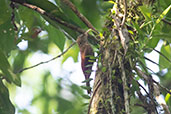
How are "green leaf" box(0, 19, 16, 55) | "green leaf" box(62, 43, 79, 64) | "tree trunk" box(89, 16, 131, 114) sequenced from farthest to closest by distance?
"green leaf" box(62, 43, 79, 64), "green leaf" box(0, 19, 16, 55), "tree trunk" box(89, 16, 131, 114)

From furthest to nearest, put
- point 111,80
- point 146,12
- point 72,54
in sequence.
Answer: point 72,54 < point 146,12 < point 111,80

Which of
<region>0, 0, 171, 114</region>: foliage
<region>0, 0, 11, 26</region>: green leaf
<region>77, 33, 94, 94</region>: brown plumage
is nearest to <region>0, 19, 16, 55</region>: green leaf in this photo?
<region>0, 0, 171, 114</region>: foliage

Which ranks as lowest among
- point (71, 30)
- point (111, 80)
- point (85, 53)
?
point (111, 80)

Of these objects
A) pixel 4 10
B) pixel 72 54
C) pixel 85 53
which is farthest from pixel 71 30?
pixel 72 54

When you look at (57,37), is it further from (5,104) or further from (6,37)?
(5,104)

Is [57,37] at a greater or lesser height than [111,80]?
greater

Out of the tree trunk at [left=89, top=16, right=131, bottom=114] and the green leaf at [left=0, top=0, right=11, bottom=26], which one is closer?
the tree trunk at [left=89, top=16, right=131, bottom=114]

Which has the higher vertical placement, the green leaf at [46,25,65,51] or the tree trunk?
the green leaf at [46,25,65,51]

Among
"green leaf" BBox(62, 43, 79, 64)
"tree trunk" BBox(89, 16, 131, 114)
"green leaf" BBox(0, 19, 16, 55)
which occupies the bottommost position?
"tree trunk" BBox(89, 16, 131, 114)

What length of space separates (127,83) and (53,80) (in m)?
1.74

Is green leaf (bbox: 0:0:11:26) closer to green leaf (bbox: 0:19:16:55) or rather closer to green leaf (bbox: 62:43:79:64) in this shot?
green leaf (bbox: 0:19:16:55)

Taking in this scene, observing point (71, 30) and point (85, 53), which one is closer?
point (85, 53)

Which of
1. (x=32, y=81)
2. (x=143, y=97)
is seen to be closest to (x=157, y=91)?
(x=143, y=97)

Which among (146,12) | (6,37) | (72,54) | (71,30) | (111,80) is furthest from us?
(72,54)
